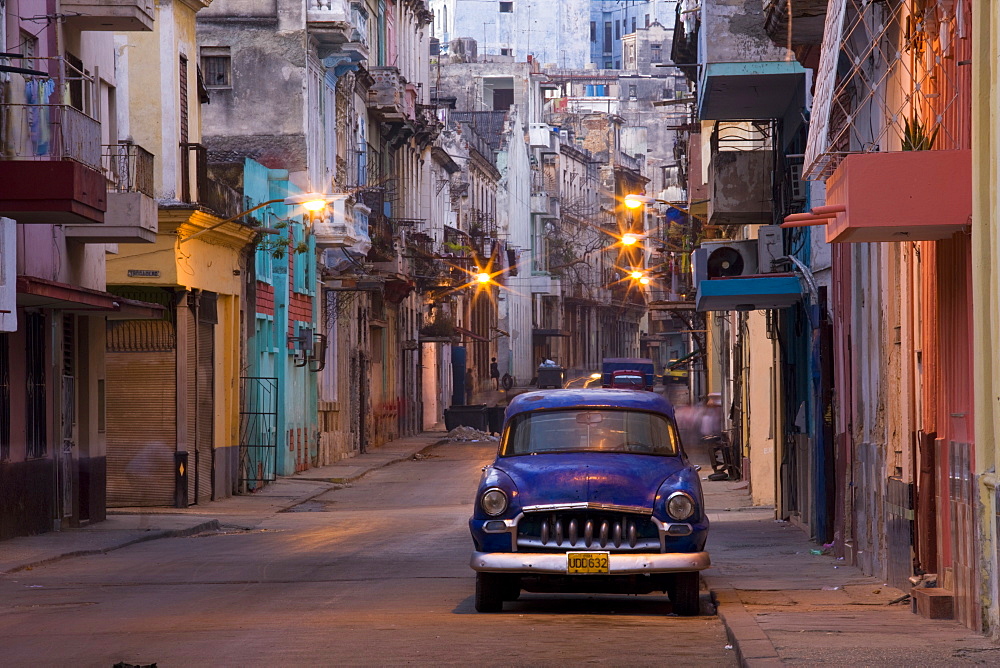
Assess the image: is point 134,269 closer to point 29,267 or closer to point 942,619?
point 29,267

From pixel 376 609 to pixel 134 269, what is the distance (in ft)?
53.4

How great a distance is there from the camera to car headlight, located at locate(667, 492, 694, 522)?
12.5m

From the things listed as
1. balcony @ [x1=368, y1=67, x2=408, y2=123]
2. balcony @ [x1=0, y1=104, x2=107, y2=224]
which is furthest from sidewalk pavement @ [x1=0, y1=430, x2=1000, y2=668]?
balcony @ [x1=368, y1=67, x2=408, y2=123]

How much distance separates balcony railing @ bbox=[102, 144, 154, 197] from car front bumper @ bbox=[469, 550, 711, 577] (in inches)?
Result: 511

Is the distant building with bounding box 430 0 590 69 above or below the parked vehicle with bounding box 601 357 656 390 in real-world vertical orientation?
above

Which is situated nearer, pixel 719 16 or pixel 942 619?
pixel 942 619

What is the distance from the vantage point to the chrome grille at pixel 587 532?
40.7 feet

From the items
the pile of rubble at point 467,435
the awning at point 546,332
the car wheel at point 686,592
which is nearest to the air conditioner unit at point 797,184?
the car wheel at point 686,592

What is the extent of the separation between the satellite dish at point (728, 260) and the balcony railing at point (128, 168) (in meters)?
8.67

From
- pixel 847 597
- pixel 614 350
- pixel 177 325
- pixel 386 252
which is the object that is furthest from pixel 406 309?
pixel 614 350

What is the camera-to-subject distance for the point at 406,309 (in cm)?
5738

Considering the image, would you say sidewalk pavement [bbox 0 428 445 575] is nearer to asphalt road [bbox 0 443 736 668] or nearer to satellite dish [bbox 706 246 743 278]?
asphalt road [bbox 0 443 736 668]

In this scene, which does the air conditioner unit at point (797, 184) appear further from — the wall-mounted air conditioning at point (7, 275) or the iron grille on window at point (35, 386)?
the iron grille on window at point (35, 386)

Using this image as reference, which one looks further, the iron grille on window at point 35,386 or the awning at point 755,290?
the iron grille on window at point 35,386
